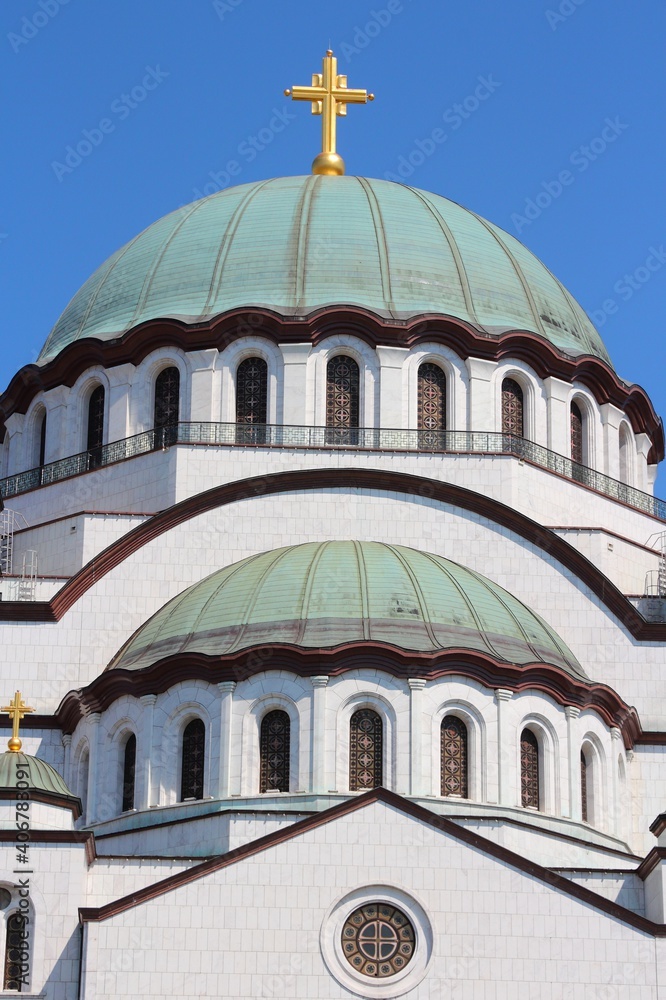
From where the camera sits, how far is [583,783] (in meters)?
34.9

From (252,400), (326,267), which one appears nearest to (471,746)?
(252,400)

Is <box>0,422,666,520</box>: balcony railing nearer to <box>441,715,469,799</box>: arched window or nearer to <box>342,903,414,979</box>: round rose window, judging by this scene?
<box>441,715,469,799</box>: arched window

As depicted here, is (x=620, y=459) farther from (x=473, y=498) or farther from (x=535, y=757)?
(x=535, y=757)

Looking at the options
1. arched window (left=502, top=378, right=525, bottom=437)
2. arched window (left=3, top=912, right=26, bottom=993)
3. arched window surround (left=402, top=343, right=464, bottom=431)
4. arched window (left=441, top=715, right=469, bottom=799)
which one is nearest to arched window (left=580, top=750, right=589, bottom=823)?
arched window (left=441, top=715, right=469, bottom=799)

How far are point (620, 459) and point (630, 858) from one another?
12.6m

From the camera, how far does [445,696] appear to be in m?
33.7

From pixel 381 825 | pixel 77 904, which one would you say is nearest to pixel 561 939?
pixel 381 825

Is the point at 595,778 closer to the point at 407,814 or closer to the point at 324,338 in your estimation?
the point at 407,814

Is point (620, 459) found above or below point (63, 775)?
above

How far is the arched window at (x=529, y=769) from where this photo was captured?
3394 centimetres

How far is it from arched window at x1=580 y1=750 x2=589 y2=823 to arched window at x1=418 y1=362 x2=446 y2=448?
813 cm

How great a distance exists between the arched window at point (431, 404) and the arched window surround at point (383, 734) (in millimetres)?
8626

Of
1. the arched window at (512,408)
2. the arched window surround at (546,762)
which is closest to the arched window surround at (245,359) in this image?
the arched window at (512,408)

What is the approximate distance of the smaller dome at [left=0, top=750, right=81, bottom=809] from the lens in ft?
104
